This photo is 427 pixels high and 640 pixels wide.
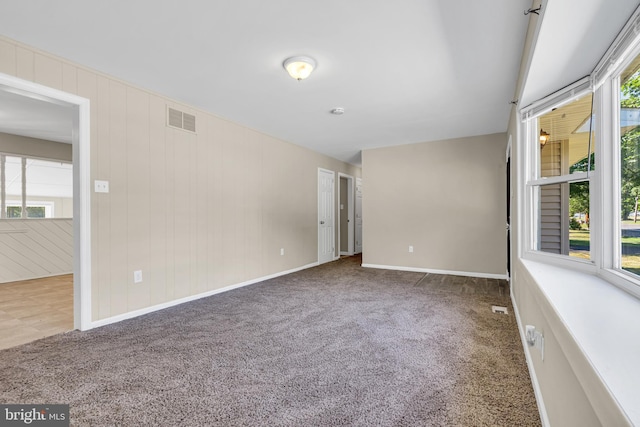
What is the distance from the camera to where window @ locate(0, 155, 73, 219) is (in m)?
4.75

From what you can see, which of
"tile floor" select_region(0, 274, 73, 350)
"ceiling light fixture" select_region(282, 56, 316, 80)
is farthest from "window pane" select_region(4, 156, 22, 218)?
"ceiling light fixture" select_region(282, 56, 316, 80)

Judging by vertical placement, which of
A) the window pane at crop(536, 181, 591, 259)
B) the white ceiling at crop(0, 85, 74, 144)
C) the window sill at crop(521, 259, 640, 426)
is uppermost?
the white ceiling at crop(0, 85, 74, 144)

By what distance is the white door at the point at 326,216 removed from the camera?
6.13m

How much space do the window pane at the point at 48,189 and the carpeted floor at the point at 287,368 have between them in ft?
12.5

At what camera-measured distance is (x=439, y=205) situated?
5.19 metres

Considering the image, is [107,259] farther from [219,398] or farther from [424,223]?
[424,223]

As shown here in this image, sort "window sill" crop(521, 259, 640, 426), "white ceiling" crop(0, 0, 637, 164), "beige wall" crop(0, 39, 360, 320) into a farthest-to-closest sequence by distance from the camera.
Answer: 1. "beige wall" crop(0, 39, 360, 320)
2. "white ceiling" crop(0, 0, 637, 164)
3. "window sill" crop(521, 259, 640, 426)

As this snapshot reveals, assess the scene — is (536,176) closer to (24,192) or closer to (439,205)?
(439,205)

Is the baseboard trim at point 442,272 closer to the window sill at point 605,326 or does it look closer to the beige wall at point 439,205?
the beige wall at point 439,205

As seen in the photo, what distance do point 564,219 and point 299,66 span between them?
2293mm

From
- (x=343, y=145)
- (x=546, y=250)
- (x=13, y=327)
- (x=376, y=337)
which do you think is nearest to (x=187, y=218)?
(x=13, y=327)

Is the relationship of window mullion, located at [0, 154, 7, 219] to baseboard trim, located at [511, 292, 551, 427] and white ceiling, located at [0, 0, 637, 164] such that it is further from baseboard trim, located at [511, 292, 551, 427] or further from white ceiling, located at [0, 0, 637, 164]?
baseboard trim, located at [511, 292, 551, 427]

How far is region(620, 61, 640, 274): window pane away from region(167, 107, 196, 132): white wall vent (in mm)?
3674

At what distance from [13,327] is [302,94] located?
3.53 meters
